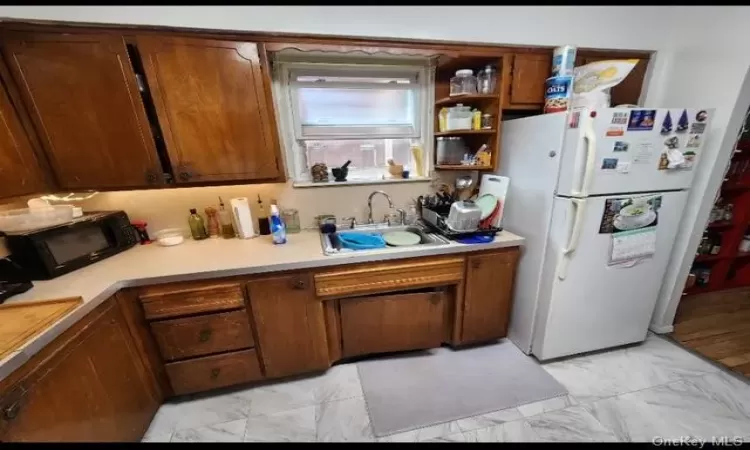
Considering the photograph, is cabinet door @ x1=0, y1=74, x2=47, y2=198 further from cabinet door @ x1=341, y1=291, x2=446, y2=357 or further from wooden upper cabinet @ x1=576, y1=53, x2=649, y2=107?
wooden upper cabinet @ x1=576, y1=53, x2=649, y2=107

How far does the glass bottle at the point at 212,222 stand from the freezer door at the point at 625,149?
2.10 m

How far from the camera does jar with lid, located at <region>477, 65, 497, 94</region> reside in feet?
5.64

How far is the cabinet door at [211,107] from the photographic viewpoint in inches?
52.9

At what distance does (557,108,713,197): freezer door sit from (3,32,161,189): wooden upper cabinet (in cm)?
218

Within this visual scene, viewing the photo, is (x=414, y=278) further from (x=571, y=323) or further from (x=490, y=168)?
(x=571, y=323)

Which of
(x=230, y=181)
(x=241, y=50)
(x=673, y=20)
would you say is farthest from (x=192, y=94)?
(x=673, y=20)

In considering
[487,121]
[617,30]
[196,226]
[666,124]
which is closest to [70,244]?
[196,226]

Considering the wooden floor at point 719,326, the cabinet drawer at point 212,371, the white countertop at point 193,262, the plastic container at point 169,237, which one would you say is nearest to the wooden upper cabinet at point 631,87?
the white countertop at point 193,262

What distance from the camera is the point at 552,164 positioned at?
4.85 feet

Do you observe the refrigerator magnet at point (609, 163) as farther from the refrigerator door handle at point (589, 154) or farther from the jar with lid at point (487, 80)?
the jar with lid at point (487, 80)

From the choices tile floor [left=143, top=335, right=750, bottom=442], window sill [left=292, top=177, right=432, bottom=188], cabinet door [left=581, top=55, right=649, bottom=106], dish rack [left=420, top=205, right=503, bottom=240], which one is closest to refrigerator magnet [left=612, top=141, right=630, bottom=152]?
dish rack [left=420, top=205, right=503, bottom=240]

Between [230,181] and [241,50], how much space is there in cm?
68

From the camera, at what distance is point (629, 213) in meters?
1.49

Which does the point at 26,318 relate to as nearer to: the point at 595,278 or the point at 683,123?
the point at 595,278
